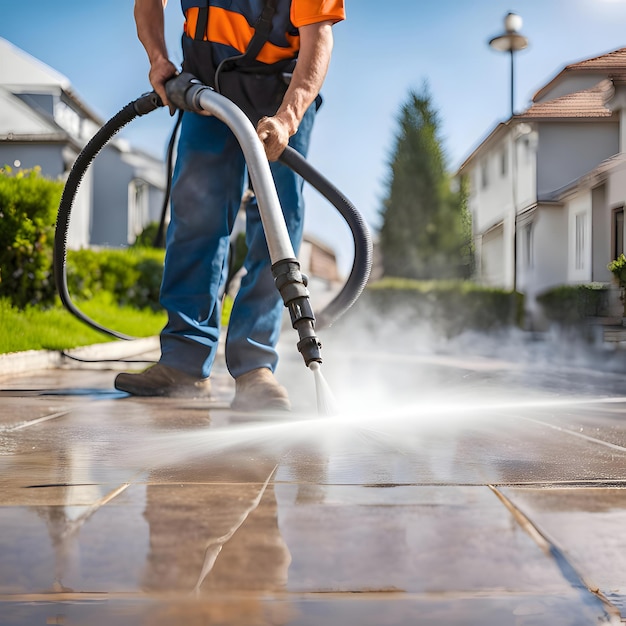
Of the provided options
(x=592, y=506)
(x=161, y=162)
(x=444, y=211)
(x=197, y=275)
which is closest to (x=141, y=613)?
(x=592, y=506)

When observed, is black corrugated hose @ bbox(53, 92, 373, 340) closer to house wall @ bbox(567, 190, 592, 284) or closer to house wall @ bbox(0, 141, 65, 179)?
house wall @ bbox(567, 190, 592, 284)

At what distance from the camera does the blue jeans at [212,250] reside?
8.84 ft

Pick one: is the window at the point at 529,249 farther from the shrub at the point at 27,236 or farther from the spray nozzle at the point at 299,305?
the spray nozzle at the point at 299,305

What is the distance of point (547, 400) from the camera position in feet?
8.81

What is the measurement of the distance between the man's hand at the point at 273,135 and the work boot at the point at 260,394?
2.13 feet

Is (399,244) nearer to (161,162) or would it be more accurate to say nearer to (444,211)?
(444,211)

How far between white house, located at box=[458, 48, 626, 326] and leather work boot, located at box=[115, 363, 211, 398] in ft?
19.3

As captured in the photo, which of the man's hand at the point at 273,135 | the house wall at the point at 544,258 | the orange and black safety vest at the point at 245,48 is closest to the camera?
the man's hand at the point at 273,135

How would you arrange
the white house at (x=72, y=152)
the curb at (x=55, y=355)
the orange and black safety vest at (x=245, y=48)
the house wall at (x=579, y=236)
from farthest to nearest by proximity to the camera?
the white house at (x=72, y=152) < the house wall at (x=579, y=236) < the curb at (x=55, y=355) < the orange and black safety vest at (x=245, y=48)

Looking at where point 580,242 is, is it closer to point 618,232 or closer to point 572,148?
point 572,148

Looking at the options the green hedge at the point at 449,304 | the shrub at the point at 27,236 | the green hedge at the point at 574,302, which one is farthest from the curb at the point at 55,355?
the green hedge at the point at 449,304

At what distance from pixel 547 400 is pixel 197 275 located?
120cm

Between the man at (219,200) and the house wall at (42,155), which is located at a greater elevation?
the house wall at (42,155)

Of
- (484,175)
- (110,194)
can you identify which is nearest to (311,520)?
(484,175)
